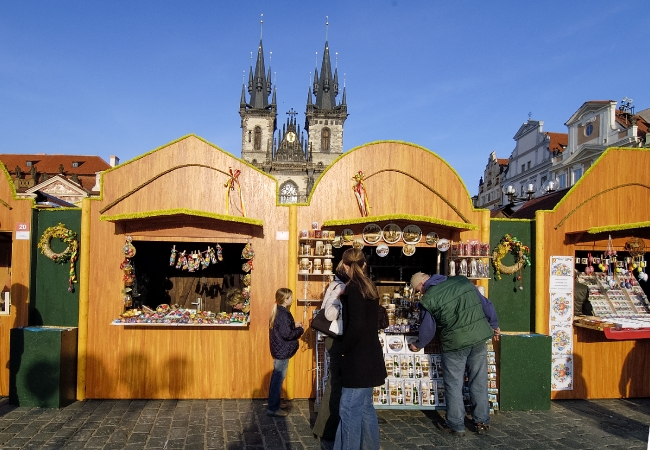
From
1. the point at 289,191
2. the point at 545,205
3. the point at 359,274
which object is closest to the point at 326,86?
the point at 289,191

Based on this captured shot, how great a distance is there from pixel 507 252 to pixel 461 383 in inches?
85.5

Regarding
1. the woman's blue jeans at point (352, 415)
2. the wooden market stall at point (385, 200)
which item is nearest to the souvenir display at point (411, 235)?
the wooden market stall at point (385, 200)

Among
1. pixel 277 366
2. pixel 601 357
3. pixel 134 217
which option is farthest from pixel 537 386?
pixel 134 217

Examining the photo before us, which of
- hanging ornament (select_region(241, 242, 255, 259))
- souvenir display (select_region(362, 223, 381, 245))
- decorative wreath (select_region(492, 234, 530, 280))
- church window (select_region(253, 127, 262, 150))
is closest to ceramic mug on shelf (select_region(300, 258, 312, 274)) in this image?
hanging ornament (select_region(241, 242, 255, 259))

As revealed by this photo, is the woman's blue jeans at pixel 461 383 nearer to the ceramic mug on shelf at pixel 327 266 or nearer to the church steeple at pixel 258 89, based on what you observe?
the ceramic mug on shelf at pixel 327 266

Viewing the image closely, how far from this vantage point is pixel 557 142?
109 ft

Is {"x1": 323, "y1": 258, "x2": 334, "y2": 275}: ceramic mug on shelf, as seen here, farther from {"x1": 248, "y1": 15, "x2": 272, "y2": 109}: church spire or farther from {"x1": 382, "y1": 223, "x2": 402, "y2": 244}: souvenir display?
{"x1": 248, "y1": 15, "x2": 272, "y2": 109}: church spire

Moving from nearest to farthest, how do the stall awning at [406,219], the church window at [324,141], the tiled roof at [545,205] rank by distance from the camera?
the stall awning at [406,219]
the tiled roof at [545,205]
the church window at [324,141]

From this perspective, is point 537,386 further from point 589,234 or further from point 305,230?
point 305,230

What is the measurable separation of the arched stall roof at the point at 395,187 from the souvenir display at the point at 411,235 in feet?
0.66

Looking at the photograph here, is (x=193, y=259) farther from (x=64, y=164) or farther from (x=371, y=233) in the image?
(x=64, y=164)

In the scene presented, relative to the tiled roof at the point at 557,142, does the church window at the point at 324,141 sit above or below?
above

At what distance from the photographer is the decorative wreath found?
6141mm

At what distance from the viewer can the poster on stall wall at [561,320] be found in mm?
6125
